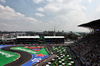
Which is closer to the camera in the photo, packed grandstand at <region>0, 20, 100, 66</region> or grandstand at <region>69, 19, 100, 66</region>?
grandstand at <region>69, 19, 100, 66</region>

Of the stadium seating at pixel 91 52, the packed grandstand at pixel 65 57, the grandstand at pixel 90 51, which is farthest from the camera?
the packed grandstand at pixel 65 57

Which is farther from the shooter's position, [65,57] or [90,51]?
[65,57]

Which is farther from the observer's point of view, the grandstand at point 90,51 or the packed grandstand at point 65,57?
the packed grandstand at point 65,57

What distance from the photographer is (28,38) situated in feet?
281

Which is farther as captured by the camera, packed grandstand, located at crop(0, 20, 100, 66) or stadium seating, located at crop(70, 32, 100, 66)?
packed grandstand, located at crop(0, 20, 100, 66)

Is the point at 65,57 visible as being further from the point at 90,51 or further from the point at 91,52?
the point at 91,52

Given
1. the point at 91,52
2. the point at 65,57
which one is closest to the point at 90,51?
the point at 91,52


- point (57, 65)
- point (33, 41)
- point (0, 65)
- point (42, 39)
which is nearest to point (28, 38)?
point (33, 41)

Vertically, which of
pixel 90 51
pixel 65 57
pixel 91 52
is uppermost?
pixel 90 51

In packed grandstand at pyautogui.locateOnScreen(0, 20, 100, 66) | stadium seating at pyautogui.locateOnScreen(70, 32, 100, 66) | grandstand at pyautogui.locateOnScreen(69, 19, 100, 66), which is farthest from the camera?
packed grandstand at pyautogui.locateOnScreen(0, 20, 100, 66)

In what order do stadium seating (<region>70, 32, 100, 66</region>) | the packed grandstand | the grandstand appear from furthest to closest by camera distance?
the packed grandstand, the grandstand, stadium seating (<region>70, 32, 100, 66</region>)

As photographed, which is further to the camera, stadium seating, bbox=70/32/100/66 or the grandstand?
the grandstand

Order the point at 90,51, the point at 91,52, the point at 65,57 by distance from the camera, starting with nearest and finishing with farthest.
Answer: the point at 91,52, the point at 90,51, the point at 65,57

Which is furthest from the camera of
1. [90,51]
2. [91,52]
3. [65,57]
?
[65,57]
